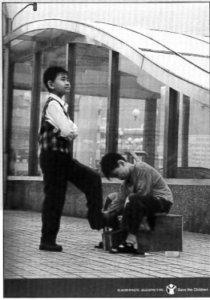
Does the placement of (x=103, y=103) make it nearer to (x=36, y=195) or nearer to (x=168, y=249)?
(x=36, y=195)

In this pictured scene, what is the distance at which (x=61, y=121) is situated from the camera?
5.53 metres

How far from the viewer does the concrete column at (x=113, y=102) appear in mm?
5613

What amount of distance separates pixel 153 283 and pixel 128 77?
6.12 feet

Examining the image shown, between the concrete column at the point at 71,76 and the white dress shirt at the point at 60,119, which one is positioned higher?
the concrete column at the point at 71,76

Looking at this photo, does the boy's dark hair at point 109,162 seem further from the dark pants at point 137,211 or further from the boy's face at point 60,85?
the boy's face at point 60,85

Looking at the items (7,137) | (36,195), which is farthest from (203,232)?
(7,137)

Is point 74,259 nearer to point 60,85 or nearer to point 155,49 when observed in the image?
point 60,85

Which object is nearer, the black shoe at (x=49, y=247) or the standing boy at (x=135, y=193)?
the standing boy at (x=135, y=193)

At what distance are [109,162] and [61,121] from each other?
0.56 m

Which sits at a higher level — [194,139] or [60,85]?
[60,85]

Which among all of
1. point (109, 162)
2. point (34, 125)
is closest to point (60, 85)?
point (34, 125)

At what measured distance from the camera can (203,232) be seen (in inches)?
221

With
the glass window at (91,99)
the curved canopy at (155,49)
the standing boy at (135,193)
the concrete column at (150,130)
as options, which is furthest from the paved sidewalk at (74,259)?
the curved canopy at (155,49)

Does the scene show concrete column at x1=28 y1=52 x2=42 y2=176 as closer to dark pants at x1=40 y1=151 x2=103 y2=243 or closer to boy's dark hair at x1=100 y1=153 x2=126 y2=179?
dark pants at x1=40 y1=151 x2=103 y2=243
